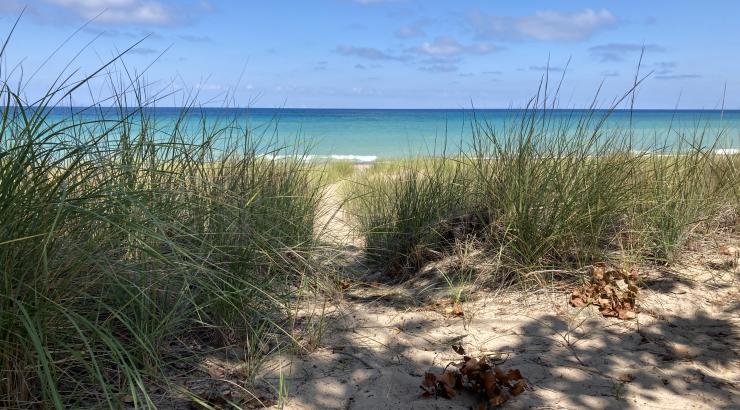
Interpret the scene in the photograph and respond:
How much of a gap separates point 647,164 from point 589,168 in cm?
103

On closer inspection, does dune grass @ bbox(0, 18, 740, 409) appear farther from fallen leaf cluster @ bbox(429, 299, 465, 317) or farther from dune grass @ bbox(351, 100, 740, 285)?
fallen leaf cluster @ bbox(429, 299, 465, 317)

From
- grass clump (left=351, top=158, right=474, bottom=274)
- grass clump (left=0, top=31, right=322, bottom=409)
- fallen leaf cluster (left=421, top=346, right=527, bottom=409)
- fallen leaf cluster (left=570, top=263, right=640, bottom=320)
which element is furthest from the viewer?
grass clump (left=351, top=158, right=474, bottom=274)

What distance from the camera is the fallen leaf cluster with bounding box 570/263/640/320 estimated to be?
3.34 metres

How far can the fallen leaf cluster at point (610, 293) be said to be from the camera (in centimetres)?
334

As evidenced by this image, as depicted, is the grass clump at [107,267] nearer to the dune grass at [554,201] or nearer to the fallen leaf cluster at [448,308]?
the fallen leaf cluster at [448,308]

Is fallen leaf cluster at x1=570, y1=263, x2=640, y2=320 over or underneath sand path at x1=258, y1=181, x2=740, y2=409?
over

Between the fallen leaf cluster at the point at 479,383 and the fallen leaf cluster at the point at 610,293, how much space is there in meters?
0.98

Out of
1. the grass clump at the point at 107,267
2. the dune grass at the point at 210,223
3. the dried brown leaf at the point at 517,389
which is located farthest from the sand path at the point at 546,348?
the grass clump at the point at 107,267

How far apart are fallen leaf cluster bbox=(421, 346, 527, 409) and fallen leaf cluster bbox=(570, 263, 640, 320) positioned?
3.23 feet

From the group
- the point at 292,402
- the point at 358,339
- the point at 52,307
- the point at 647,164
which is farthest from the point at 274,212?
the point at 647,164

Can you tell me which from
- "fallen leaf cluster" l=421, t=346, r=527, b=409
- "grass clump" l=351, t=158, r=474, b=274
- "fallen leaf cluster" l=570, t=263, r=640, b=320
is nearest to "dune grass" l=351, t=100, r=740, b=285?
"grass clump" l=351, t=158, r=474, b=274

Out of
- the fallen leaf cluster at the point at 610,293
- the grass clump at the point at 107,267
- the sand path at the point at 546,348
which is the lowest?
the sand path at the point at 546,348

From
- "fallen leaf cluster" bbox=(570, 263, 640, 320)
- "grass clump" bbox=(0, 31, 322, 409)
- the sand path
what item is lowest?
the sand path

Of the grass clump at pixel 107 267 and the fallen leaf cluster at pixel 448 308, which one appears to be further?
the fallen leaf cluster at pixel 448 308
